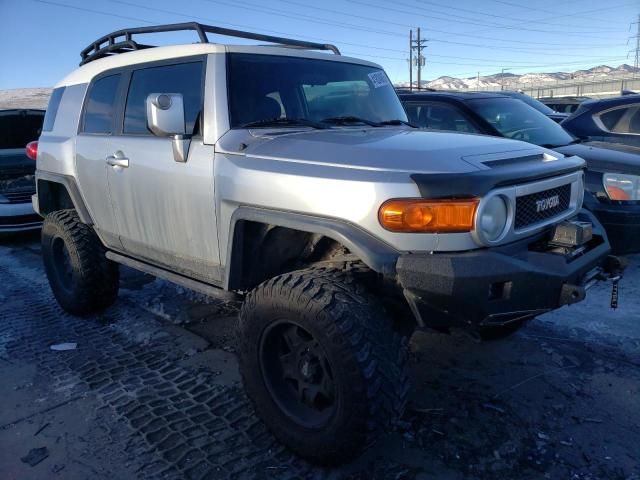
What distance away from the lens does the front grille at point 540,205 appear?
2.42 m

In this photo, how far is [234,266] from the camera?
2779 mm

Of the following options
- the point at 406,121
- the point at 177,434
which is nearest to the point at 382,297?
the point at 177,434

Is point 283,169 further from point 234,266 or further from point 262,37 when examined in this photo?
point 262,37

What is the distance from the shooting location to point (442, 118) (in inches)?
Result: 227

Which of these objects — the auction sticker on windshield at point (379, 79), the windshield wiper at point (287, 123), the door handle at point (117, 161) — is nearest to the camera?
the windshield wiper at point (287, 123)

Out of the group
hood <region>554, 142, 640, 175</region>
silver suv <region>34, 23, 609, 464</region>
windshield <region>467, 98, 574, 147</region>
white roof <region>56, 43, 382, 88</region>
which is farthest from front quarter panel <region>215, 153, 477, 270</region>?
windshield <region>467, 98, 574, 147</region>

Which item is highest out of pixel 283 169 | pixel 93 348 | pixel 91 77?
pixel 91 77

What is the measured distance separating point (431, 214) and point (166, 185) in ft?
5.56

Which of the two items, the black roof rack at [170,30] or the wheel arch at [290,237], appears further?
the black roof rack at [170,30]

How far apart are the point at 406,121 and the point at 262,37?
3.91 feet

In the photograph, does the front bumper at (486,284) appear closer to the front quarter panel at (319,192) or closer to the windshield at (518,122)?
the front quarter panel at (319,192)

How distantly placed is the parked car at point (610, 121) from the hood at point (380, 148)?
4.41 meters

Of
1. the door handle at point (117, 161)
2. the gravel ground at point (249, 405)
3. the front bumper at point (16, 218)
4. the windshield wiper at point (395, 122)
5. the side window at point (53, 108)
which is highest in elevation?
the side window at point (53, 108)

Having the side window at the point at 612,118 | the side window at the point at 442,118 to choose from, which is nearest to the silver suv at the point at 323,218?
the side window at the point at 442,118
